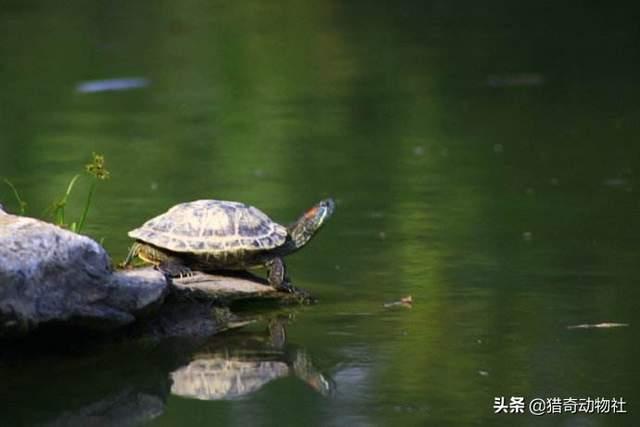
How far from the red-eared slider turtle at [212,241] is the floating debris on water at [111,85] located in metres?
6.29

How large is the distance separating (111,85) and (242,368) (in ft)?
24.3

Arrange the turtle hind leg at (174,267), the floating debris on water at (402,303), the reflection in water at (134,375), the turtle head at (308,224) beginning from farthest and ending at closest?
the turtle head at (308,224) → the floating debris on water at (402,303) → the turtle hind leg at (174,267) → the reflection in water at (134,375)

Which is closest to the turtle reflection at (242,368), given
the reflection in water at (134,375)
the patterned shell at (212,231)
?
the reflection in water at (134,375)

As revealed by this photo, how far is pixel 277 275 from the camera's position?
20.2 ft

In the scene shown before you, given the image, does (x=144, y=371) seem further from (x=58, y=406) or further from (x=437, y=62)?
(x=437, y=62)

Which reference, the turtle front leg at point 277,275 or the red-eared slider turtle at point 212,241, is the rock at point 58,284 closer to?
the red-eared slider turtle at point 212,241

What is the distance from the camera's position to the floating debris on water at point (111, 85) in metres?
12.5

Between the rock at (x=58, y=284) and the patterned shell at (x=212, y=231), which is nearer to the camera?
the rock at (x=58, y=284)

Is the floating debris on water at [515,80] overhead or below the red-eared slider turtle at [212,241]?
below

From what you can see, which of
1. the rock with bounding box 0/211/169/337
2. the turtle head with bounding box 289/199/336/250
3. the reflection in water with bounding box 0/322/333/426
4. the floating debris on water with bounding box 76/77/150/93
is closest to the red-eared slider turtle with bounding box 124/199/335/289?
the turtle head with bounding box 289/199/336/250

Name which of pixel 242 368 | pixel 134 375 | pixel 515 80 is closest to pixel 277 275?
pixel 242 368

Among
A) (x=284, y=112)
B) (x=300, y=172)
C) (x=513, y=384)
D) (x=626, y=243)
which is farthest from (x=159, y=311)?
(x=284, y=112)

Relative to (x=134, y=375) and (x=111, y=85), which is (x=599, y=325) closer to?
(x=134, y=375)

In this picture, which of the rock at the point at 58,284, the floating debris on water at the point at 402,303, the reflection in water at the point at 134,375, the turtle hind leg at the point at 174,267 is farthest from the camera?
the floating debris on water at the point at 402,303
